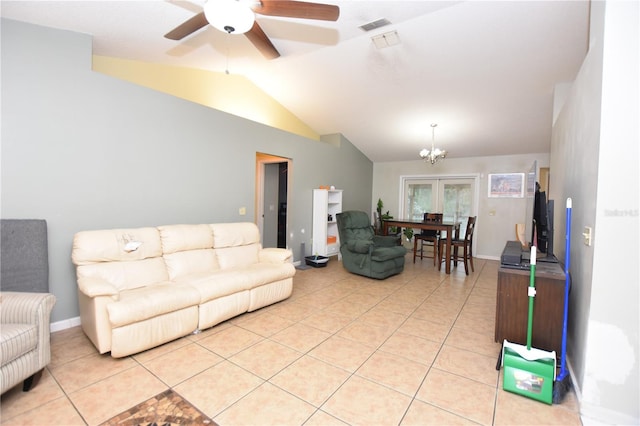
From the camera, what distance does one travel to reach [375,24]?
122 inches

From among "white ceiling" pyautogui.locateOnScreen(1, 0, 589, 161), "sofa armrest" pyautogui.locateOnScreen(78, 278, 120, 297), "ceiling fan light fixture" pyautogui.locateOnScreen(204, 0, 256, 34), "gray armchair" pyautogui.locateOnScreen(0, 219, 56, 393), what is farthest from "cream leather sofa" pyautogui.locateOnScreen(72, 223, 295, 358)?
"ceiling fan light fixture" pyautogui.locateOnScreen(204, 0, 256, 34)

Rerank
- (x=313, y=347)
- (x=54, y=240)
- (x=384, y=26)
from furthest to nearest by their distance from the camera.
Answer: (x=384, y=26), (x=54, y=240), (x=313, y=347)

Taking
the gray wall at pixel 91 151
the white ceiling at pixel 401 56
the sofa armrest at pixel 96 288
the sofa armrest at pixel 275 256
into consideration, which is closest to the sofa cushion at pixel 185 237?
the gray wall at pixel 91 151

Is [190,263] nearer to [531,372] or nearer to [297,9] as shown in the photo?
[297,9]

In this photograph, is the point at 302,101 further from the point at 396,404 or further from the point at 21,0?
the point at 396,404

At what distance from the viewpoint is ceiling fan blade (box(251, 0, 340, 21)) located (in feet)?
6.22

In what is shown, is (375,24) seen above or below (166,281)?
above

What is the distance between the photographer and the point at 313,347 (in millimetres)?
2533

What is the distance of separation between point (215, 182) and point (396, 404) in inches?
130

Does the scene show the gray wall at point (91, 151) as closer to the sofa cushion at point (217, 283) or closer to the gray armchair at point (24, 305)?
the gray armchair at point (24, 305)

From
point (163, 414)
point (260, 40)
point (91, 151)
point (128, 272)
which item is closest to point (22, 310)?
point (128, 272)

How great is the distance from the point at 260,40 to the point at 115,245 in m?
2.19

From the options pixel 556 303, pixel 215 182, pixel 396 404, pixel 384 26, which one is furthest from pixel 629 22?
pixel 215 182

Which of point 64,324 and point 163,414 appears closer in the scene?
point 163,414
